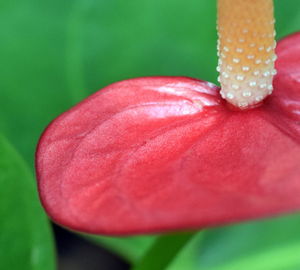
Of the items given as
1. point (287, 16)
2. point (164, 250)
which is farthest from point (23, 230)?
point (287, 16)

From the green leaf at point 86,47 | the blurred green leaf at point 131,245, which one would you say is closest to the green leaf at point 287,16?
the green leaf at point 86,47

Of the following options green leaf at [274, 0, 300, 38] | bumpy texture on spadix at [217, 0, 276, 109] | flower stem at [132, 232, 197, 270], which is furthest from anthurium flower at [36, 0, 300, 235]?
green leaf at [274, 0, 300, 38]

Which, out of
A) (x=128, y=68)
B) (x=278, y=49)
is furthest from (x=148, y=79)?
(x=128, y=68)

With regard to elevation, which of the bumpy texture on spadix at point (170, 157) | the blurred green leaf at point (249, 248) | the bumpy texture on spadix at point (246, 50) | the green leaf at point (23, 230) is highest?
the bumpy texture on spadix at point (246, 50)

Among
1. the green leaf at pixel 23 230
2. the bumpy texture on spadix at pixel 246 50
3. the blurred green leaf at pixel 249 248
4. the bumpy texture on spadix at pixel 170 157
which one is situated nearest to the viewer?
the bumpy texture on spadix at pixel 170 157

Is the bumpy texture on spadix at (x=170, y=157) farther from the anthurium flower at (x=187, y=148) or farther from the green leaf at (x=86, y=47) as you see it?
the green leaf at (x=86, y=47)

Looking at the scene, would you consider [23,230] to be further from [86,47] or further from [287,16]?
[287,16]

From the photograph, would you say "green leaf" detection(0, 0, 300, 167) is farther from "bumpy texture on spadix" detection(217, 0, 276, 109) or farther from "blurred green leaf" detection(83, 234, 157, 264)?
"bumpy texture on spadix" detection(217, 0, 276, 109)
